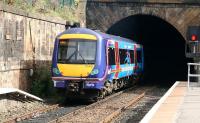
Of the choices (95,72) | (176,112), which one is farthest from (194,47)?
(176,112)

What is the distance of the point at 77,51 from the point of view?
1938 cm

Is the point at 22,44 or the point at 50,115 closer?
the point at 50,115

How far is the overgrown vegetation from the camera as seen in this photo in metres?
22.1

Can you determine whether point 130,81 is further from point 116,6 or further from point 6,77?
point 6,77

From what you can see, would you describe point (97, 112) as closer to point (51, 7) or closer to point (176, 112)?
point (176, 112)

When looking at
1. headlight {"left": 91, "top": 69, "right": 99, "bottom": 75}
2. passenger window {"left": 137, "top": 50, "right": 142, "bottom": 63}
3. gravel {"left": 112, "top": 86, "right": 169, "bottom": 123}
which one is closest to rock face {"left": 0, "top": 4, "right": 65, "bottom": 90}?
headlight {"left": 91, "top": 69, "right": 99, "bottom": 75}

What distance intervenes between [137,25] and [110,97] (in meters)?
19.2

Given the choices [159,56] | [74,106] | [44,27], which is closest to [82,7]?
[44,27]

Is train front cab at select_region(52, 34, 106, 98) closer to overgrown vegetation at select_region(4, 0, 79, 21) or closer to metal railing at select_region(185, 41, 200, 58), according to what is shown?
overgrown vegetation at select_region(4, 0, 79, 21)

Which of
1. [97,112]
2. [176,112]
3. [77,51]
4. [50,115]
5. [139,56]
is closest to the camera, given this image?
[176,112]

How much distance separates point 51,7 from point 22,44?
263 inches

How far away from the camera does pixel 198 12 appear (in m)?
30.8

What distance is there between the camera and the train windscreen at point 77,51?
19.2 m

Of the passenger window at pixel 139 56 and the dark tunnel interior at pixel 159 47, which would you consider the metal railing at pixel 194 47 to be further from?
the dark tunnel interior at pixel 159 47
